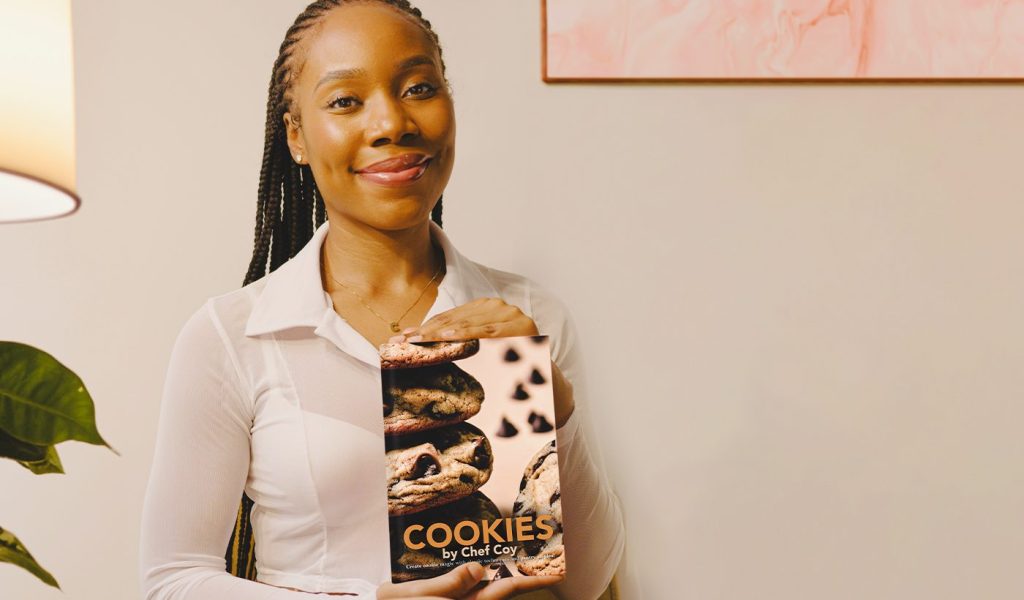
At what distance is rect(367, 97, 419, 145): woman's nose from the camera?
1.05 m

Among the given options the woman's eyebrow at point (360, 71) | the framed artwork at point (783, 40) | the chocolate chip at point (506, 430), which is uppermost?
the framed artwork at point (783, 40)

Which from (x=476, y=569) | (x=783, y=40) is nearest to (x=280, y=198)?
(x=476, y=569)

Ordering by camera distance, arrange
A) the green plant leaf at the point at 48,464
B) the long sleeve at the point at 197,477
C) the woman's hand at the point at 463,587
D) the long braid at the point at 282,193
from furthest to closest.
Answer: the long braid at the point at 282,193 → the long sleeve at the point at 197,477 → the woman's hand at the point at 463,587 → the green plant leaf at the point at 48,464

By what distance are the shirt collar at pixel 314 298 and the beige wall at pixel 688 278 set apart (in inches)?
5.6

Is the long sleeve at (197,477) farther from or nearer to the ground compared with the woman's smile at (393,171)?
nearer to the ground

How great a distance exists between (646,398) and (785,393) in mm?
210

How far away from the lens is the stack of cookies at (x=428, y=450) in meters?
0.93

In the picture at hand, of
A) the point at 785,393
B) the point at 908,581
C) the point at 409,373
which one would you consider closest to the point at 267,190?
the point at 409,373

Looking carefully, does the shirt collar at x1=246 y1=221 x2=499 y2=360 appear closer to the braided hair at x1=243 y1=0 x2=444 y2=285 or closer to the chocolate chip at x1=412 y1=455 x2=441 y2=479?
the braided hair at x1=243 y1=0 x2=444 y2=285

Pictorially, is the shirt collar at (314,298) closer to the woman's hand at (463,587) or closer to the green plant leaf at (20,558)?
the woman's hand at (463,587)

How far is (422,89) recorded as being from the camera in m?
1.09

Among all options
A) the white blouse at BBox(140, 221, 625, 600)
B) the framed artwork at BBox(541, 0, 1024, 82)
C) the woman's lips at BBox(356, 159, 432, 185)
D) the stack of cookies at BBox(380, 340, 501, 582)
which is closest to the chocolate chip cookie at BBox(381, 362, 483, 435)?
the stack of cookies at BBox(380, 340, 501, 582)

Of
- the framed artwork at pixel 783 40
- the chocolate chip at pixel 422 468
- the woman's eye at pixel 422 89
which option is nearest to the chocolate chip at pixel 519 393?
the chocolate chip at pixel 422 468

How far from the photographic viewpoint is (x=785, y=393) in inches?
53.2
